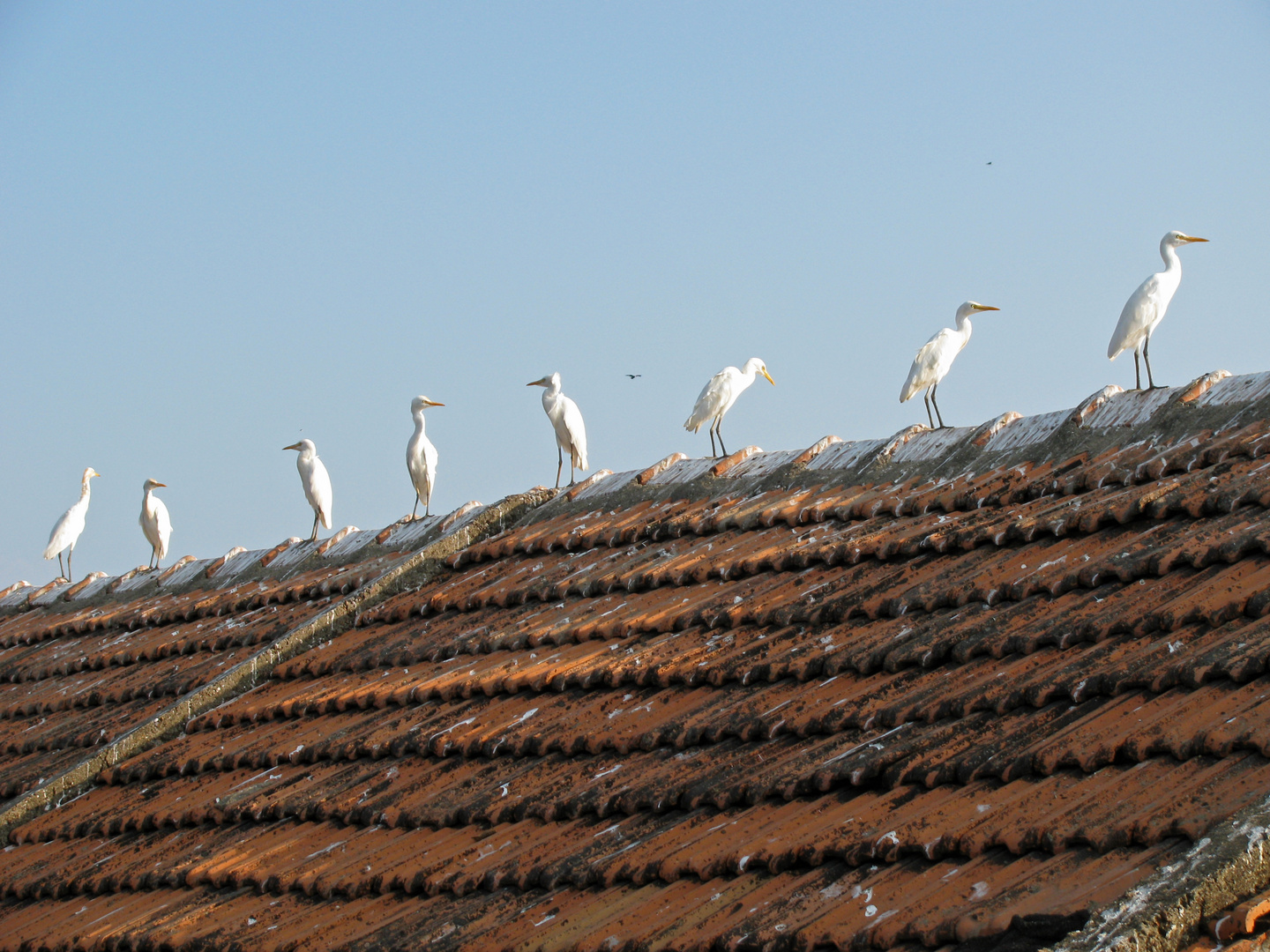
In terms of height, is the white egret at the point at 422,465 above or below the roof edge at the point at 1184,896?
above

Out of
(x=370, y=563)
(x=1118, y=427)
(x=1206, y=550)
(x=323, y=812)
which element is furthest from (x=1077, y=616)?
(x=370, y=563)

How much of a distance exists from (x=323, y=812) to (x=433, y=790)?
0.37 meters

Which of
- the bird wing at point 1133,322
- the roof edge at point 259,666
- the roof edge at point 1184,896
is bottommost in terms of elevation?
the roof edge at point 1184,896

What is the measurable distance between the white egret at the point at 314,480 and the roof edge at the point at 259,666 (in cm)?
653

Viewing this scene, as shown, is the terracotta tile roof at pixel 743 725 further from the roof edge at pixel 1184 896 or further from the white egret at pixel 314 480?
the white egret at pixel 314 480

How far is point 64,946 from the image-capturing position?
129 inches

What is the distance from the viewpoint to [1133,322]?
25.5 feet

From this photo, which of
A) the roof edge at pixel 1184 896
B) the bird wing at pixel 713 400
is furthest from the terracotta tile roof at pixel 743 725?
the bird wing at pixel 713 400

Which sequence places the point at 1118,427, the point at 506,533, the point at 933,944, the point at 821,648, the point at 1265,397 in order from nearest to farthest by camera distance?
the point at 933,944, the point at 821,648, the point at 1265,397, the point at 1118,427, the point at 506,533

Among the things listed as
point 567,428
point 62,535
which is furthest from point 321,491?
point 62,535

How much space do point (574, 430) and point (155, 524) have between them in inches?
211

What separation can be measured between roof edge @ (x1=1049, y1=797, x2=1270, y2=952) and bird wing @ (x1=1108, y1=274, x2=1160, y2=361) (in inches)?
256

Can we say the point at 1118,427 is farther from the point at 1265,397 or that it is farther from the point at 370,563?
the point at 370,563

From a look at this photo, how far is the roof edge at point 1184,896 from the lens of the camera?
5.42 ft
